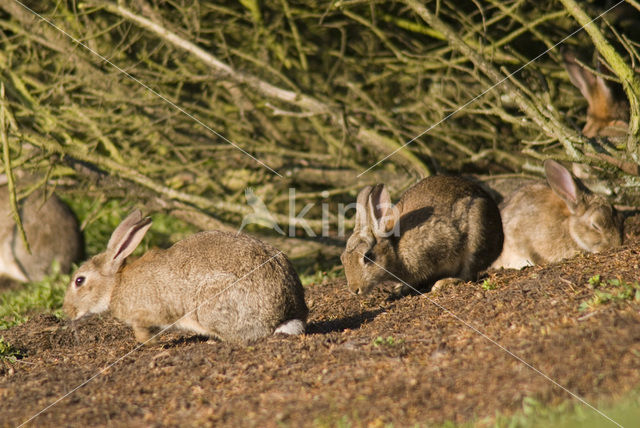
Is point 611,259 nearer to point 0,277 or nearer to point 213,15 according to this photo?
point 213,15

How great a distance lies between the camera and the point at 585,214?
21.2ft

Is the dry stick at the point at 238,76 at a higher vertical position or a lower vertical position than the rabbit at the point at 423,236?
higher

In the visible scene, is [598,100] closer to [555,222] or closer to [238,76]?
[555,222]

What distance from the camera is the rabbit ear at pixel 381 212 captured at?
611 centimetres

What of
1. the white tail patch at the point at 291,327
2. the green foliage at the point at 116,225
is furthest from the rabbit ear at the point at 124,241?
the green foliage at the point at 116,225

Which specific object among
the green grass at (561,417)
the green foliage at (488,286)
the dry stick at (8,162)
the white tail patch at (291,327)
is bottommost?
the white tail patch at (291,327)

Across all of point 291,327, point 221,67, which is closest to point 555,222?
point 291,327

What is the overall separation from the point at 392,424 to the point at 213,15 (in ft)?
25.2

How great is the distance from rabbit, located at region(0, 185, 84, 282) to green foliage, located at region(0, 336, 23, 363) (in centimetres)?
374

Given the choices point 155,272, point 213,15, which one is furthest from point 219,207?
point 213,15

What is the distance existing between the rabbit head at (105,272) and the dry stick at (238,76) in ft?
7.32

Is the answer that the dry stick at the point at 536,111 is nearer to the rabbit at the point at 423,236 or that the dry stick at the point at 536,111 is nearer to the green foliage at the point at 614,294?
the rabbit at the point at 423,236

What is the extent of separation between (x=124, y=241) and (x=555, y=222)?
399 cm

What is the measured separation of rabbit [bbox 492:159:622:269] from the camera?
6.35 m
